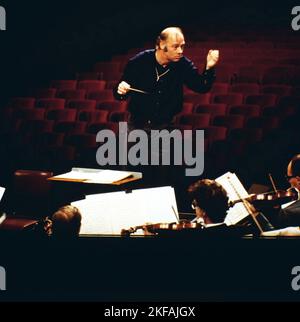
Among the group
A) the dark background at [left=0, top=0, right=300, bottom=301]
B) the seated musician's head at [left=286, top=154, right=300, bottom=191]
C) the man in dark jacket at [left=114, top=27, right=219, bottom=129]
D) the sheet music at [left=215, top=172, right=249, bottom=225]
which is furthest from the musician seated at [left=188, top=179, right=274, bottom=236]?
the man in dark jacket at [left=114, top=27, right=219, bottom=129]

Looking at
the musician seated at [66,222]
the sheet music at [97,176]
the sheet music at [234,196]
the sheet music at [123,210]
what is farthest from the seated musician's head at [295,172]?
the musician seated at [66,222]

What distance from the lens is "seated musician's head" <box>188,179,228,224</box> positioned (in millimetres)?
1327

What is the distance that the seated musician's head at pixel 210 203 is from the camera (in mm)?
1327

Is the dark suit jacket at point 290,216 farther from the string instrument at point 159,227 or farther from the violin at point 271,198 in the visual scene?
the string instrument at point 159,227

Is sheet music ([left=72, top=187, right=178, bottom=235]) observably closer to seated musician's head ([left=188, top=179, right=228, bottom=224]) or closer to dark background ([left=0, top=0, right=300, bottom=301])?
seated musician's head ([left=188, top=179, right=228, bottom=224])

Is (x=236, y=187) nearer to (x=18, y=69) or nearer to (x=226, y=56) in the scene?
(x=226, y=56)

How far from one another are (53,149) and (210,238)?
1554mm

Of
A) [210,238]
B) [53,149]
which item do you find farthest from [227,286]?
[53,149]

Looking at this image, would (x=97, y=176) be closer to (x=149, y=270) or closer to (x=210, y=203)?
(x=210, y=203)

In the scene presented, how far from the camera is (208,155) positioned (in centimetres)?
229

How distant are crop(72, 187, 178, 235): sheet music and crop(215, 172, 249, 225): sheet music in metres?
0.16

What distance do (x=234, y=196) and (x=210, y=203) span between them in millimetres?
164

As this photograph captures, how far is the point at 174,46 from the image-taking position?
6.71ft

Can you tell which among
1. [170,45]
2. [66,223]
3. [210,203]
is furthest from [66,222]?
[170,45]
